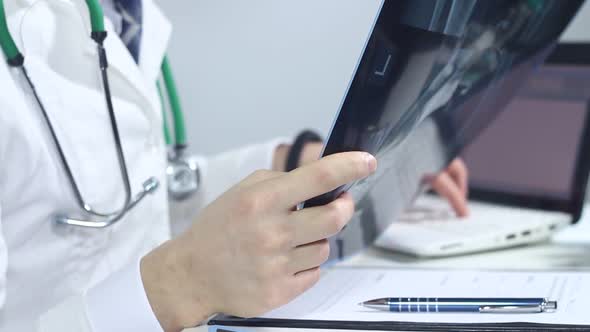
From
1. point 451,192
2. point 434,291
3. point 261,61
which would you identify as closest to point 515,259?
point 451,192

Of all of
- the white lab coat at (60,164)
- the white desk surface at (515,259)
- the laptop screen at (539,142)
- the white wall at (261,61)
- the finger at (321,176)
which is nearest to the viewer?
the finger at (321,176)

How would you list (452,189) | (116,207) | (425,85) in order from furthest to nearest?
(452,189) → (116,207) → (425,85)

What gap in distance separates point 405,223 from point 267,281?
0.46 meters

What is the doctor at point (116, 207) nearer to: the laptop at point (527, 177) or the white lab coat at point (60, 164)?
the white lab coat at point (60, 164)

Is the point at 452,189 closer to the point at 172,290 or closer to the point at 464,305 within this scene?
the point at 464,305

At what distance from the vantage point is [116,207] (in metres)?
0.69

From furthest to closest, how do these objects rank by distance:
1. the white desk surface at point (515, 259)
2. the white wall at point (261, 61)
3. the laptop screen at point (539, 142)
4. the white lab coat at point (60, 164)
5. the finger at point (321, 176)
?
the white wall at point (261, 61) < the laptop screen at point (539, 142) < the white desk surface at point (515, 259) < the white lab coat at point (60, 164) < the finger at point (321, 176)

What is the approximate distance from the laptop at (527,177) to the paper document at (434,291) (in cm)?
16

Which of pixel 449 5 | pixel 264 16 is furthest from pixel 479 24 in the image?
pixel 264 16

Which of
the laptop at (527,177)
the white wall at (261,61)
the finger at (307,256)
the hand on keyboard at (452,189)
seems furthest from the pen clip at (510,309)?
the white wall at (261,61)

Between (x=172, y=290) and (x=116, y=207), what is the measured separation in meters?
0.19

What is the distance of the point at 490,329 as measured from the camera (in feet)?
1.55

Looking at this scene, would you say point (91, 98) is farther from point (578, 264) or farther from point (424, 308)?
point (578, 264)

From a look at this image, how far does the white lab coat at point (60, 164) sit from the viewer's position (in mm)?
577
